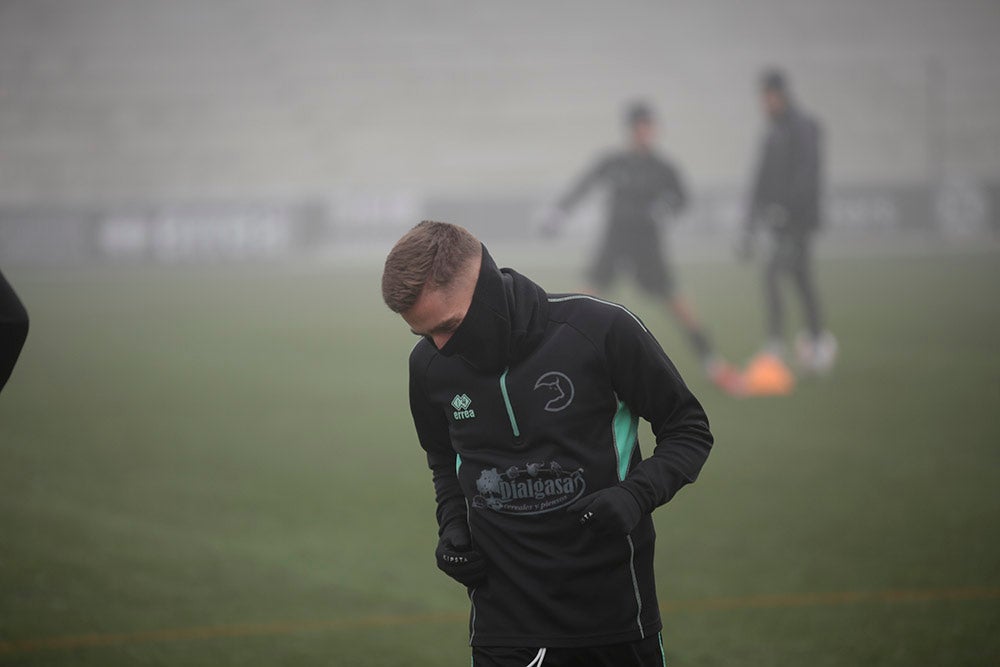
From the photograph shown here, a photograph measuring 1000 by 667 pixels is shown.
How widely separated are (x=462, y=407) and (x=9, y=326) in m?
1.08

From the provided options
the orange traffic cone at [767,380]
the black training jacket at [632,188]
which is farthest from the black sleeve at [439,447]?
the black training jacket at [632,188]

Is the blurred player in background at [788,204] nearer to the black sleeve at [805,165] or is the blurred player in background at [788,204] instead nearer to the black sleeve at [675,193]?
the black sleeve at [805,165]

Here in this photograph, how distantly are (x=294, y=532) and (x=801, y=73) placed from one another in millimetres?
44445

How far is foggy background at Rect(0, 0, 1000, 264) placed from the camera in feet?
138

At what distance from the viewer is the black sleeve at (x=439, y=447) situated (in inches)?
123

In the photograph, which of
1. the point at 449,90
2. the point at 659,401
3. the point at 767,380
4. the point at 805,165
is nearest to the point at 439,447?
the point at 659,401

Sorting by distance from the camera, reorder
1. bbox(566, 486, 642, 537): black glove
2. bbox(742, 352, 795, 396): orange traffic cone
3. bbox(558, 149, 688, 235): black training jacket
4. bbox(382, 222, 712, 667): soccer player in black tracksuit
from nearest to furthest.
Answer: bbox(566, 486, 642, 537): black glove
bbox(382, 222, 712, 667): soccer player in black tracksuit
bbox(742, 352, 795, 396): orange traffic cone
bbox(558, 149, 688, 235): black training jacket

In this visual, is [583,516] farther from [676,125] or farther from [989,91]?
[989,91]

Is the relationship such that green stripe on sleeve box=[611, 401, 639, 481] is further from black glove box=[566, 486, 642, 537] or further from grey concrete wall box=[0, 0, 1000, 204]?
grey concrete wall box=[0, 0, 1000, 204]

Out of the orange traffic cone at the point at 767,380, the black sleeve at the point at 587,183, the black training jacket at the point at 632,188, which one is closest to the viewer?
the orange traffic cone at the point at 767,380

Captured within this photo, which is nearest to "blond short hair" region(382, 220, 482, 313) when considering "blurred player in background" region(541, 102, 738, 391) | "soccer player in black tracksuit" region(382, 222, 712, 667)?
"soccer player in black tracksuit" region(382, 222, 712, 667)

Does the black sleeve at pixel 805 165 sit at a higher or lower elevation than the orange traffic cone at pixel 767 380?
higher

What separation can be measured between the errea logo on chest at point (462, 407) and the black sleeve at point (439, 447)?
114mm

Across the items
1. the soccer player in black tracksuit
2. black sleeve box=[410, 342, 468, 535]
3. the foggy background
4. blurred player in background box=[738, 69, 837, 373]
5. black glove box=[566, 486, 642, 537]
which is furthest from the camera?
the foggy background
